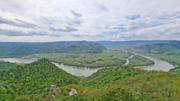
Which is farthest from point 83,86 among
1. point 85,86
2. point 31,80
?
point 31,80

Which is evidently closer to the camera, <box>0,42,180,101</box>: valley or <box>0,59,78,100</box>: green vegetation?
<box>0,42,180,101</box>: valley

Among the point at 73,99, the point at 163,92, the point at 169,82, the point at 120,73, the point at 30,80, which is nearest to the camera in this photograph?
the point at 73,99

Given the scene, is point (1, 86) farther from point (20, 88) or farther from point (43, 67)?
point (43, 67)

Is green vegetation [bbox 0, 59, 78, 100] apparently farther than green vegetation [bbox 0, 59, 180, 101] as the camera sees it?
Yes

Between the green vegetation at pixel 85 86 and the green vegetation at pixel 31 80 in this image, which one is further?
the green vegetation at pixel 31 80

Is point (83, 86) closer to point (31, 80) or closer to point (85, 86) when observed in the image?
point (85, 86)

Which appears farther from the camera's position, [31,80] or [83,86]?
[31,80]

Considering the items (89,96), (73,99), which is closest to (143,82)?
(89,96)

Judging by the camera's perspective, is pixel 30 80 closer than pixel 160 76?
No
